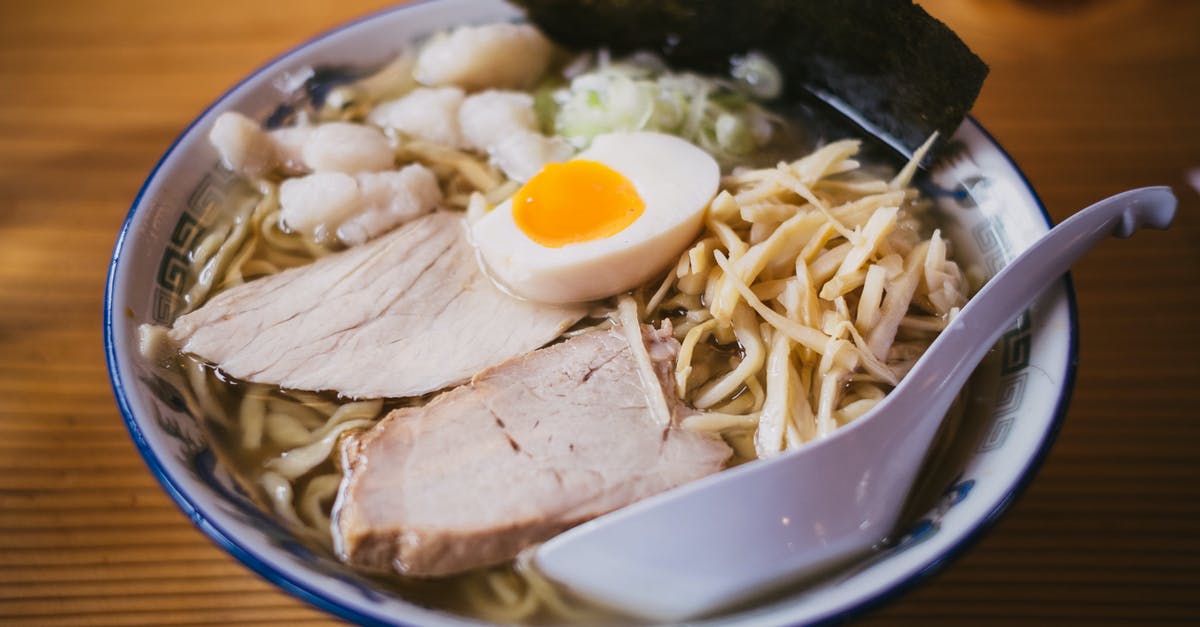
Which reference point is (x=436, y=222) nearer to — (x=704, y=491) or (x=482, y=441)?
(x=482, y=441)

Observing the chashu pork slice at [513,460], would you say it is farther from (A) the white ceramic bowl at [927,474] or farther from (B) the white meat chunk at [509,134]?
(B) the white meat chunk at [509,134]

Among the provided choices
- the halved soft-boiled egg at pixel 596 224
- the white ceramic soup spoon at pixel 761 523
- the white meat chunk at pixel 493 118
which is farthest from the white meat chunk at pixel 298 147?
the white ceramic soup spoon at pixel 761 523

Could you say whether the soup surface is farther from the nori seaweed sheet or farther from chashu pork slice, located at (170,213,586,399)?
the nori seaweed sheet

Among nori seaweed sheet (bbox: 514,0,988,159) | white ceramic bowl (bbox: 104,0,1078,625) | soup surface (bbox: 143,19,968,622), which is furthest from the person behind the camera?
nori seaweed sheet (bbox: 514,0,988,159)

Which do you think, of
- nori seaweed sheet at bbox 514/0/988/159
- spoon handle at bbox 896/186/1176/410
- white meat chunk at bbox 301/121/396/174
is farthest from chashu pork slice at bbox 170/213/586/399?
nori seaweed sheet at bbox 514/0/988/159

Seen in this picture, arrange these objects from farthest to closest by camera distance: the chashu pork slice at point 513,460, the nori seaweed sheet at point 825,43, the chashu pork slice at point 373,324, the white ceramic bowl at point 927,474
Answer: the nori seaweed sheet at point 825,43, the chashu pork slice at point 373,324, the chashu pork slice at point 513,460, the white ceramic bowl at point 927,474

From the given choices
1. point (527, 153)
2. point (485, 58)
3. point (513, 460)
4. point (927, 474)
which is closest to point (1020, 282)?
point (927, 474)

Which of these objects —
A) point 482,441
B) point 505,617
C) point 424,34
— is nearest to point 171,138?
point 424,34
